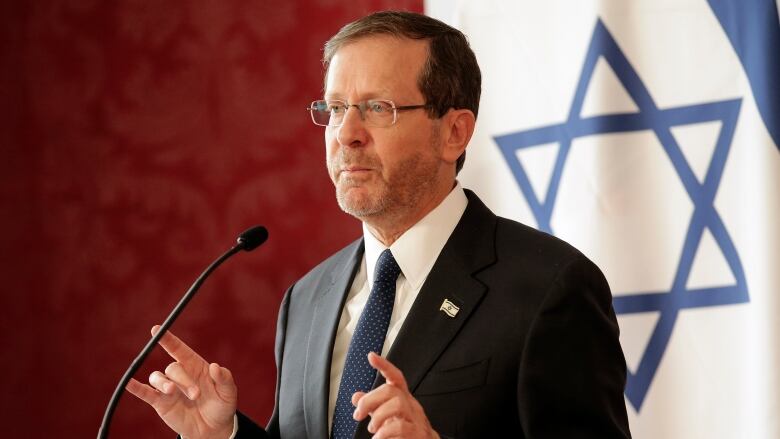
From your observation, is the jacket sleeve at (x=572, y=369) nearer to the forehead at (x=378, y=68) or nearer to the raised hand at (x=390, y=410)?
the raised hand at (x=390, y=410)

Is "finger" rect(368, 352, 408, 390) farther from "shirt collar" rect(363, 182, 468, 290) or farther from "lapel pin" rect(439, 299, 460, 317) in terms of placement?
"shirt collar" rect(363, 182, 468, 290)

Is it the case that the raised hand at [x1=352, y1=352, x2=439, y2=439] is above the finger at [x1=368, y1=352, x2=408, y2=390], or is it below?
below

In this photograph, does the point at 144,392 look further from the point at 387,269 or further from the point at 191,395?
the point at 387,269

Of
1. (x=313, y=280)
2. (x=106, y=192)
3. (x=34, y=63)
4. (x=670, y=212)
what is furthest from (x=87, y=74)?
(x=670, y=212)

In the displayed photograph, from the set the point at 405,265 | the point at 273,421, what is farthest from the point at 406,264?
the point at 273,421

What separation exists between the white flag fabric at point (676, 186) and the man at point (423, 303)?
55 centimetres

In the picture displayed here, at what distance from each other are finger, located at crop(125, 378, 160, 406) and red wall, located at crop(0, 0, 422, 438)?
42.1 inches

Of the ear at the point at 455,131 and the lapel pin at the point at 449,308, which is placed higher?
the ear at the point at 455,131

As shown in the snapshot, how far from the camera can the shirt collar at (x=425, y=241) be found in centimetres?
195

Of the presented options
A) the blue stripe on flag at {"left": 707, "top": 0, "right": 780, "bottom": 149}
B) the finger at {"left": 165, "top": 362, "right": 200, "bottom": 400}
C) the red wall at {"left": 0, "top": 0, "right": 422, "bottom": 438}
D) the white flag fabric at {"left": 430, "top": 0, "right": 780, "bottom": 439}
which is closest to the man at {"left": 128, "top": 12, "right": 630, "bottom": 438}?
the finger at {"left": 165, "top": 362, "right": 200, "bottom": 400}

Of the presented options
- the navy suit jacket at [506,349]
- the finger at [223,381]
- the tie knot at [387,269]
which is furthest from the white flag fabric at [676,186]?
the finger at [223,381]

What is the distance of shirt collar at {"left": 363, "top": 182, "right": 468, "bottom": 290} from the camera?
195cm

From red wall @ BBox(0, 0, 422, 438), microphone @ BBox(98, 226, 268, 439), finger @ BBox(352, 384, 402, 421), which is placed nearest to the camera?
finger @ BBox(352, 384, 402, 421)

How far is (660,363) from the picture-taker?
2.46 m
